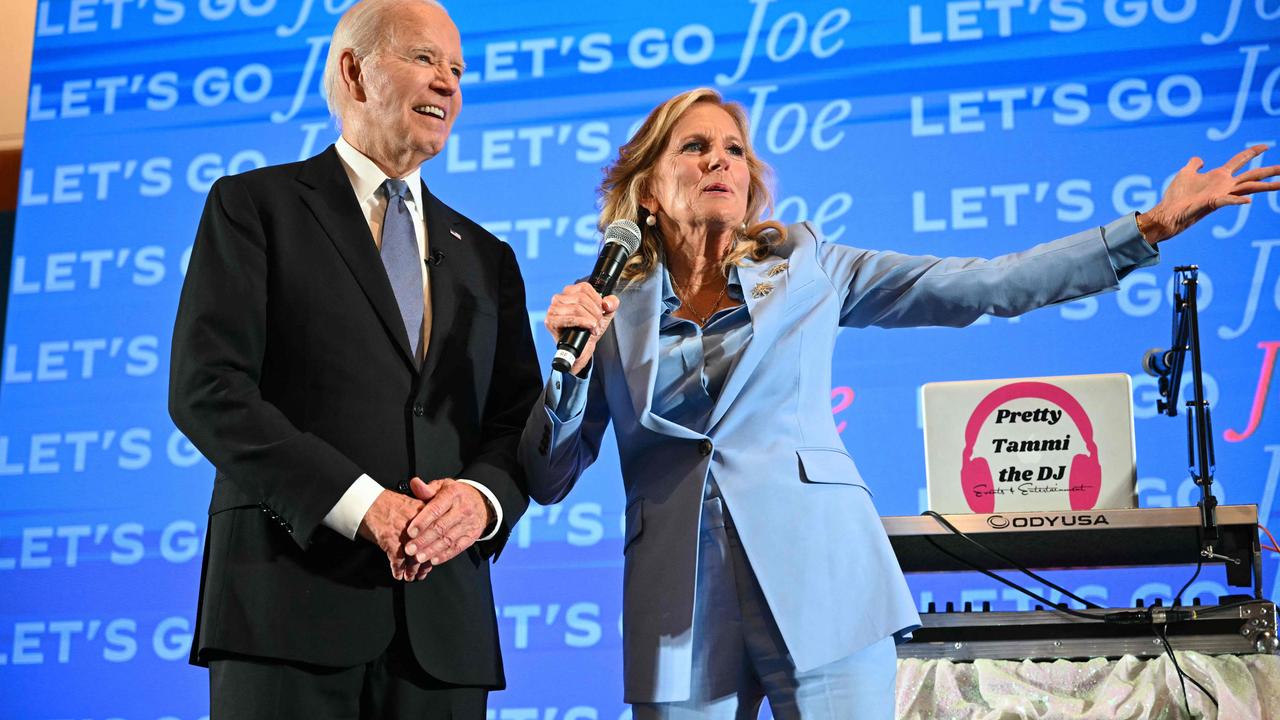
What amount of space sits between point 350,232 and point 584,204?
2055mm

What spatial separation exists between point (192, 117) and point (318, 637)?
3081 mm

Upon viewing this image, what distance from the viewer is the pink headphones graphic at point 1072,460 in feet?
7.87

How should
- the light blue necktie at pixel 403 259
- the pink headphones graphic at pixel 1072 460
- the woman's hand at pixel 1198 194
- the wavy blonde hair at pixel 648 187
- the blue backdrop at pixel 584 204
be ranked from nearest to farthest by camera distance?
the woman's hand at pixel 1198 194, the light blue necktie at pixel 403 259, the wavy blonde hair at pixel 648 187, the pink headphones graphic at pixel 1072 460, the blue backdrop at pixel 584 204

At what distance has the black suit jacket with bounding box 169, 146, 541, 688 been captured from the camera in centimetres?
176

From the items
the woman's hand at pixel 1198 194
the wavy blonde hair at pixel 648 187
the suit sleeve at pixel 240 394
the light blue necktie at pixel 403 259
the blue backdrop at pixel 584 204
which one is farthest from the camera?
the blue backdrop at pixel 584 204

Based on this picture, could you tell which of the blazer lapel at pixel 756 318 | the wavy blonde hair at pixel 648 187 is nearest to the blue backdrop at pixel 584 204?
the wavy blonde hair at pixel 648 187

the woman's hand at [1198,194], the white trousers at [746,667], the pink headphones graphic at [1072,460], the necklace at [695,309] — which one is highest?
the woman's hand at [1198,194]

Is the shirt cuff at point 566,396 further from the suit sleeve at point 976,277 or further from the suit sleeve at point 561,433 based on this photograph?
the suit sleeve at point 976,277

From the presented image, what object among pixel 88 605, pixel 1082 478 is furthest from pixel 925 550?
pixel 88 605

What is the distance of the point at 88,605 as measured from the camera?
404cm

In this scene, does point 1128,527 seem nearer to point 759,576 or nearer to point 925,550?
point 925,550

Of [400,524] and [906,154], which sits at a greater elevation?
[906,154]

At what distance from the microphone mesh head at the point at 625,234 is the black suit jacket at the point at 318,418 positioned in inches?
9.8

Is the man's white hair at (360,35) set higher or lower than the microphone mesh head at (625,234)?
higher
